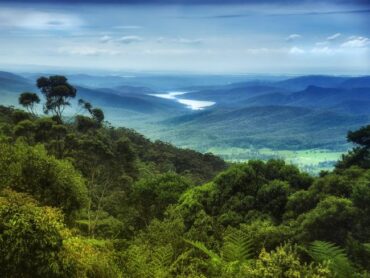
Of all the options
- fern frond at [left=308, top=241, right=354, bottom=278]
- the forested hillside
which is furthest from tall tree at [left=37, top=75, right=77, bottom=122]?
fern frond at [left=308, top=241, right=354, bottom=278]

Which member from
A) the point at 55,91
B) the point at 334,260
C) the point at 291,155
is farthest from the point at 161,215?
the point at 291,155

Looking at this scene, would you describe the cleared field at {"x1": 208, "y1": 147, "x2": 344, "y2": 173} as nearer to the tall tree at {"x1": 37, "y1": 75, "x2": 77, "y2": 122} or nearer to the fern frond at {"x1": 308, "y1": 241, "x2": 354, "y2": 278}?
the tall tree at {"x1": 37, "y1": 75, "x2": 77, "y2": 122}

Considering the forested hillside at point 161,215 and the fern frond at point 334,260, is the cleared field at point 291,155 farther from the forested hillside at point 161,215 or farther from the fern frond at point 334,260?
the fern frond at point 334,260

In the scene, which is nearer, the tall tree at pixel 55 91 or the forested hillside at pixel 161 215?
the forested hillside at pixel 161 215

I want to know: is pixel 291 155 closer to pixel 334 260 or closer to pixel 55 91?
pixel 55 91

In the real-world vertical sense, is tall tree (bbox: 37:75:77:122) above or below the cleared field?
above

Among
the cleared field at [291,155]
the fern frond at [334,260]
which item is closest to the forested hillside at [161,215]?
the fern frond at [334,260]
